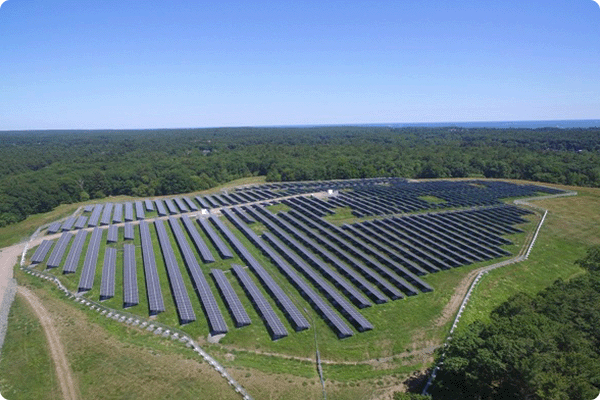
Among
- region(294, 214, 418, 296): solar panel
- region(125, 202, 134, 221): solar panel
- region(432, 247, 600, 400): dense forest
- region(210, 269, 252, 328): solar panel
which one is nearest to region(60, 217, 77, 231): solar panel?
region(125, 202, 134, 221): solar panel

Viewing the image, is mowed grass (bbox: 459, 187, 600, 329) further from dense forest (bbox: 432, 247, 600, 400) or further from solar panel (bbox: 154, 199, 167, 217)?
solar panel (bbox: 154, 199, 167, 217)

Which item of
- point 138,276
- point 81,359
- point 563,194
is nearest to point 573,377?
point 81,359

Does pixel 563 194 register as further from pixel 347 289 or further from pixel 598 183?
pixel 347 289

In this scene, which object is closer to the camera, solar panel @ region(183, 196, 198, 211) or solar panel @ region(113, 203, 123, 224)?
solar panel @ region(113, 203, 123, 224)

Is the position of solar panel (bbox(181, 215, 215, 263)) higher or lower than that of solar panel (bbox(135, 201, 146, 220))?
lower

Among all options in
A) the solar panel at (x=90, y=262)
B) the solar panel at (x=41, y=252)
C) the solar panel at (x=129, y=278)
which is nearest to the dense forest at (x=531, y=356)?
the solar panel at (x=129, y=278)

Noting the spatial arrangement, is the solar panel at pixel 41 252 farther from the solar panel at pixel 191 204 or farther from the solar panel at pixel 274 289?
the solar panel at pixel 274 289
